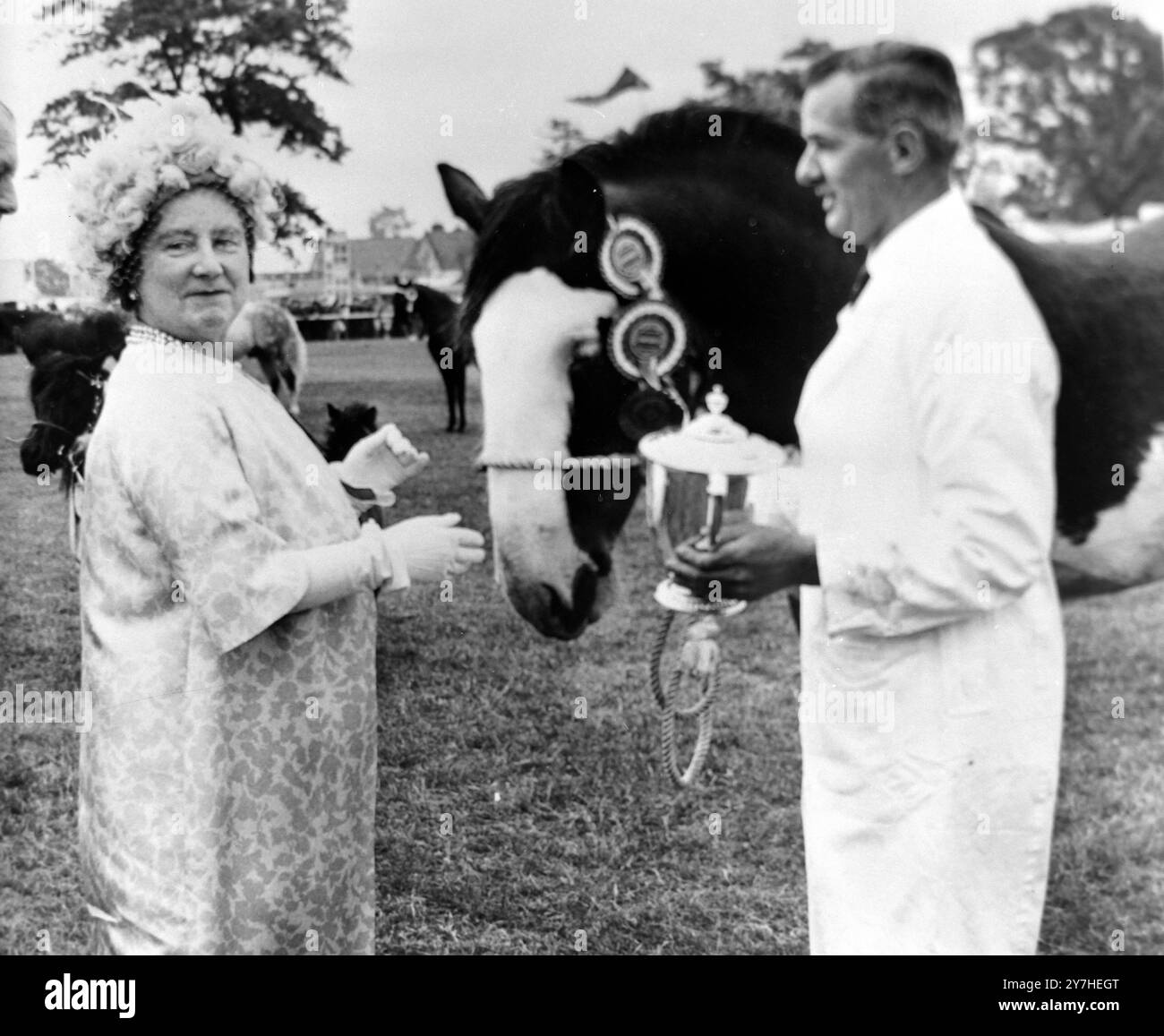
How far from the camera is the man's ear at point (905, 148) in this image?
2068mm

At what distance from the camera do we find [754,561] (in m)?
2.05

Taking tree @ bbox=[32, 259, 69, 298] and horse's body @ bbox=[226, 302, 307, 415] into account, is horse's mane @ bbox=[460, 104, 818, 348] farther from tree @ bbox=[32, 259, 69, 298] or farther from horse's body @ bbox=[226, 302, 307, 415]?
tree @ bbox=[32, 259, 69, 298]

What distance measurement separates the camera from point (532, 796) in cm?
271

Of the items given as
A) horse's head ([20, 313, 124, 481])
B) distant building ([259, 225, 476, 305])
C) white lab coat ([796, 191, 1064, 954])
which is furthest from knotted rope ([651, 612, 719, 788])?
horse's head ([20, 313, 124, 481])

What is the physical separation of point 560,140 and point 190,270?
2.87 ft

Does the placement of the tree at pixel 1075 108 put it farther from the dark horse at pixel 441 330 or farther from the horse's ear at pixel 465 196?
the dark horse at pixel 441 330

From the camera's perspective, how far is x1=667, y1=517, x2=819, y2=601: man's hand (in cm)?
204

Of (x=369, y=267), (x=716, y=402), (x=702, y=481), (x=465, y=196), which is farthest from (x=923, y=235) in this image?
(x=369, y=267)

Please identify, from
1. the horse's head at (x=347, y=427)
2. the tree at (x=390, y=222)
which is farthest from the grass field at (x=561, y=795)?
the tree at (x=390, y=222)

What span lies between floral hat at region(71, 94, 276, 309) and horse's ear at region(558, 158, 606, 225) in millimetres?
614

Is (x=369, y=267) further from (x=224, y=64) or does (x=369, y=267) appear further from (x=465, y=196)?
(x=224, y=64)
